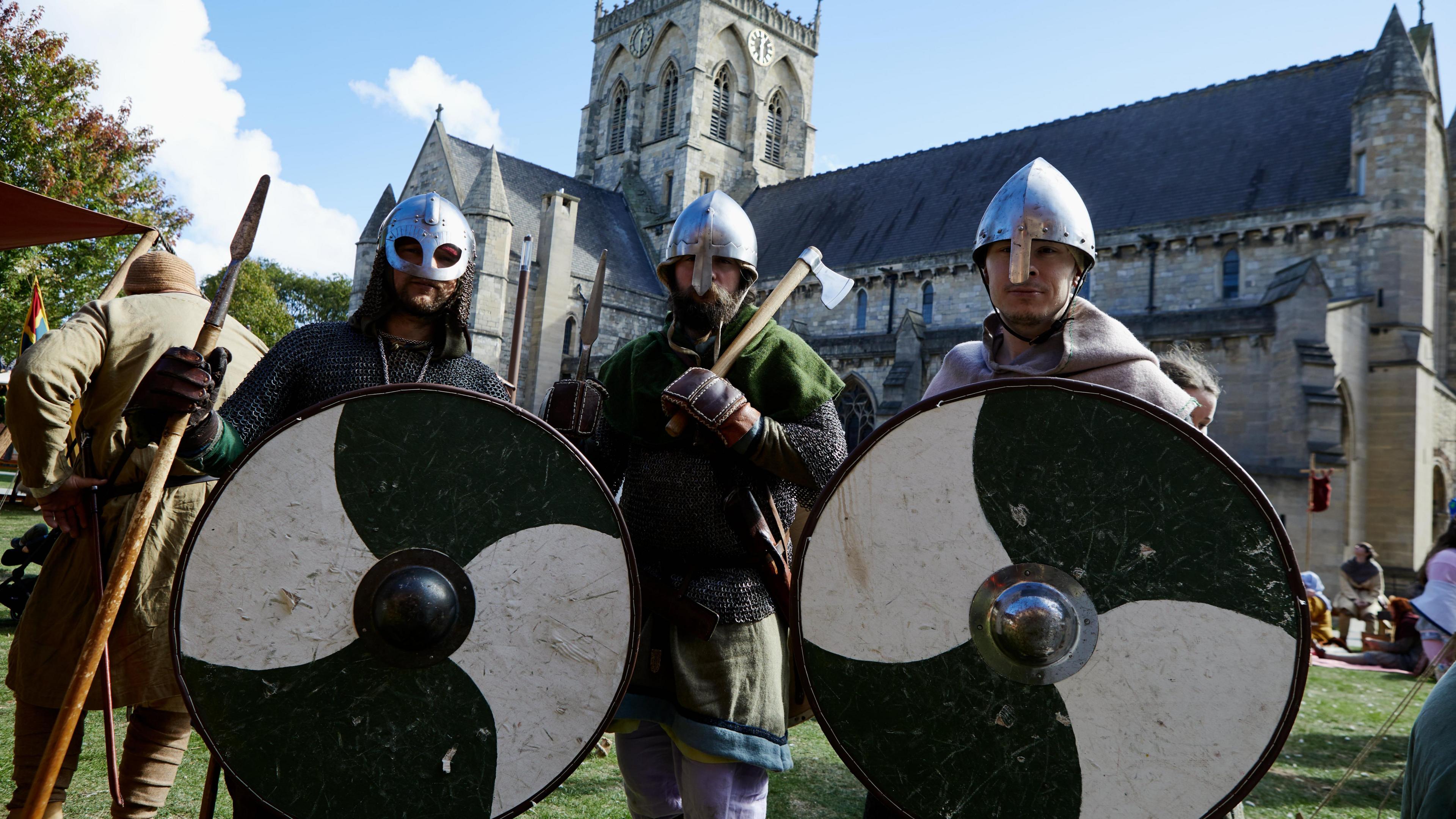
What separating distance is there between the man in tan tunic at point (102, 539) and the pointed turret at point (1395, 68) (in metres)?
24.3

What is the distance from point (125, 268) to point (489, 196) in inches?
1071

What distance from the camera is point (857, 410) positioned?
2473cm

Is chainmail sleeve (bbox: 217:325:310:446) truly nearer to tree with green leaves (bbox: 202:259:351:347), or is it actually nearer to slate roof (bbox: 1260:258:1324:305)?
slate roof (bbox: 1260:258:1324:305)

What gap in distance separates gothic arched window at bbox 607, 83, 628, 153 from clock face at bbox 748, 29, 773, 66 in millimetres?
5540

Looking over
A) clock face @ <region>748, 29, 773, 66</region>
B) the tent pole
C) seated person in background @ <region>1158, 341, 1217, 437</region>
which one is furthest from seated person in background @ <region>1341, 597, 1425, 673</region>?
clock face @ <region>748, 29, 773, 66</region>

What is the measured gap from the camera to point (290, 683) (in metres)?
1.83

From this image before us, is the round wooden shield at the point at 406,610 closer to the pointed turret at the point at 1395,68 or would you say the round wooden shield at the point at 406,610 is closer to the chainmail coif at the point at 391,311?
the chainmail coif at the point at 391,311

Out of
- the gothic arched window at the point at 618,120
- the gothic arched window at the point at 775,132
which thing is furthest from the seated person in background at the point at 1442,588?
the gothic arched window at the point at 618,120

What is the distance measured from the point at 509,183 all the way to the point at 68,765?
33.1m

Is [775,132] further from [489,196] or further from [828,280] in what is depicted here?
[828,280]

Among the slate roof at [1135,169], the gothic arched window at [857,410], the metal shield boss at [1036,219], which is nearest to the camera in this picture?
the metal shield boss at [1036,219]

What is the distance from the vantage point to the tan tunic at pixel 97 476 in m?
2.58

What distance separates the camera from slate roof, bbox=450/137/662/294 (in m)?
32.6

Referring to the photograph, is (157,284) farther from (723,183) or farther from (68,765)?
(723,183)
